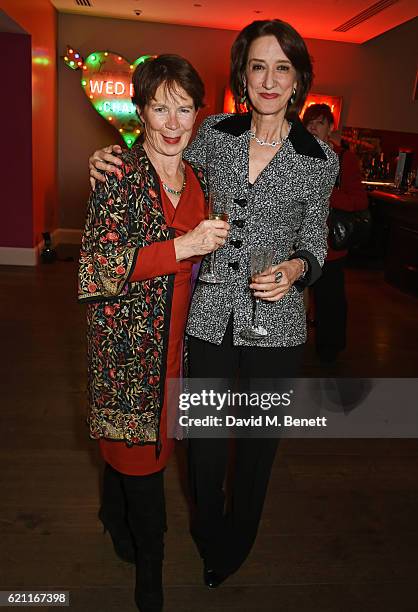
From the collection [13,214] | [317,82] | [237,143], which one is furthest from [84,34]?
[237,143]

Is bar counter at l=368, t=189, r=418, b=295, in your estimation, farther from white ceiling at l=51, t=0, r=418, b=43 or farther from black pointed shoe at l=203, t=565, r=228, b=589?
black pointed shoe at l=203, t=565, r=228, b=589

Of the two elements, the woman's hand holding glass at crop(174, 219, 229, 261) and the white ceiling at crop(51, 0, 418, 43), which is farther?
the white ceiling at crop(51, 0, 418, 43)

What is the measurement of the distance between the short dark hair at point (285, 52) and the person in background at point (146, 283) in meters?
0.22

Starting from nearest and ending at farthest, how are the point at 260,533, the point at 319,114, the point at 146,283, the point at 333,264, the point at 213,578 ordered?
1. the point at 146,283
2. the point at 213,578
3. the point at 260,533
4. the point at 319,114
5. the point at 333,264

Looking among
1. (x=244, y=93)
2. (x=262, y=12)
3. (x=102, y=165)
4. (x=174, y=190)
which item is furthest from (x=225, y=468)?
(x=262, y=12)

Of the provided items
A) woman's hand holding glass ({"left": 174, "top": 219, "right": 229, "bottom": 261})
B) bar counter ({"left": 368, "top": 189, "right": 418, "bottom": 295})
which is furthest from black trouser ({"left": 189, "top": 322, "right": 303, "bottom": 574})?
bar counter ({"left": 368, "top": 189, "right": 418, "bottom": 295})

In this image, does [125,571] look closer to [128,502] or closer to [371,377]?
[128,502]

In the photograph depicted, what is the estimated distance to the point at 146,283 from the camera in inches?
61.3

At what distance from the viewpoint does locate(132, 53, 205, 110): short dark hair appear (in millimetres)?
1497

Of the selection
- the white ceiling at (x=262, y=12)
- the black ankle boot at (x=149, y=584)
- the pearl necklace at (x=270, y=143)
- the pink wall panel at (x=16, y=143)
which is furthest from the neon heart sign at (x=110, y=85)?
the black ankle boot at (x=149, y=584)

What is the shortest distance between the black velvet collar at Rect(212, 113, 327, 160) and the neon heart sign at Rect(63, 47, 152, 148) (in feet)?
19.6

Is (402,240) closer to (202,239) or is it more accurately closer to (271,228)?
(271,228)

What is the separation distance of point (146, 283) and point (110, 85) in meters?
6.75

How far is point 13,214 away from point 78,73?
260 centimetres
